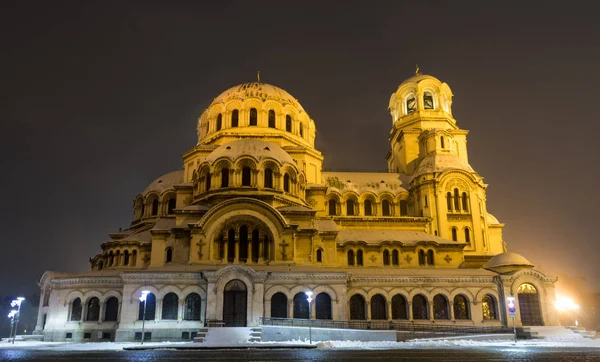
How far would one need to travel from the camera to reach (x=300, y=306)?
111 ft

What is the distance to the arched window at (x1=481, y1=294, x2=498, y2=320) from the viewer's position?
36.1 metres

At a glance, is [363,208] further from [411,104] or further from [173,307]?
[173,307]

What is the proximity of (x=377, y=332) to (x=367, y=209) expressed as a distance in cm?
2222

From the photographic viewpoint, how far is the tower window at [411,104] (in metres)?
57.9

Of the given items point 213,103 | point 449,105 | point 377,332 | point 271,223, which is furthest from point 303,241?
point 449,105

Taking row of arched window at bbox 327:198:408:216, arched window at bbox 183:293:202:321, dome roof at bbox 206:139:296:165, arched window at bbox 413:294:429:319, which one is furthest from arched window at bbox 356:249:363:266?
arched window at bbox 183:293:202:321

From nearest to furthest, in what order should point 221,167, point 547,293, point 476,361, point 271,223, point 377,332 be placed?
point 476,361 → point 377,332 → point 547,293 → point 271,223 → point 221,167

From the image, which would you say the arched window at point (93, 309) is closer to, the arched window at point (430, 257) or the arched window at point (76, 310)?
the arched window at point (76, 310)

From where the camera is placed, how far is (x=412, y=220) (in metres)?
47.3

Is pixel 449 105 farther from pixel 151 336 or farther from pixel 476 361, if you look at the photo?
pixel 476 361

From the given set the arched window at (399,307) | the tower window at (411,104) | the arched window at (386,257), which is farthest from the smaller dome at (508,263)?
the tower window at (411,104)

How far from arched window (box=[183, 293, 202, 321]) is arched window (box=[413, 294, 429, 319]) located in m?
14.6

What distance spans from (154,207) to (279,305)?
20.1 meters

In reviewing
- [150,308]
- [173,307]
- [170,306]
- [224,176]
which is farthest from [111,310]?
[224,176]
